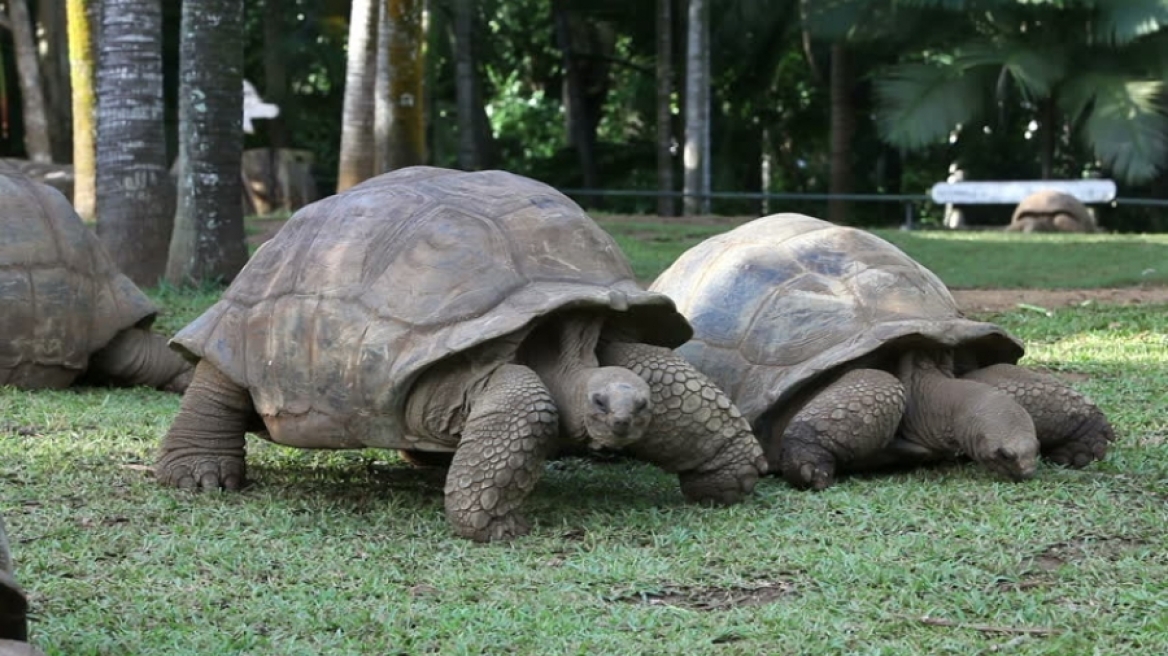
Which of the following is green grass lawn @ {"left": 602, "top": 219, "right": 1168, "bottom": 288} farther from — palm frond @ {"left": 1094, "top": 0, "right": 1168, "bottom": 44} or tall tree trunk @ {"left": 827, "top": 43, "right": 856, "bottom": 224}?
tall tree trunk @ {"left": 827, "top": 43, "right": 856, "bottom": 224}

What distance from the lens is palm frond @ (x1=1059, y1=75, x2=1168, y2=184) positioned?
1633 centimetres

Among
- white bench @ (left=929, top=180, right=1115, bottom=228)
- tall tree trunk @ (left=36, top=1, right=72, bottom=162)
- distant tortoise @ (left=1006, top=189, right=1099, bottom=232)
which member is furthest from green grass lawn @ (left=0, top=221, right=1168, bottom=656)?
tall tree trunk @ (left=36, top=1, right=72, bottom=162)

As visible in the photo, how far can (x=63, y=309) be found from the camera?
6.07m

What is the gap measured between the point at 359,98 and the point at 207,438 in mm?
8578

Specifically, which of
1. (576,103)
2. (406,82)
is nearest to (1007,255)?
(406,82)

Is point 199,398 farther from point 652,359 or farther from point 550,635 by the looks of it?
point 550,635

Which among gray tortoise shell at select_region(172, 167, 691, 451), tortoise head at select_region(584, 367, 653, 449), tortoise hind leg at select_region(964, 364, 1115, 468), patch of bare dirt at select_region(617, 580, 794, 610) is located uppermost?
gray tortoise shell at select_region(172, 167, 691, 451)

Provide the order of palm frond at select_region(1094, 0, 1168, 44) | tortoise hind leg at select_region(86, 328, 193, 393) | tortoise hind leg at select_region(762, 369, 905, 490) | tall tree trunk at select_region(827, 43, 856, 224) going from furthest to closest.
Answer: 1. tall tree trunk at select_region(827, 43, 856, 224)
2. palm frond at select_region(1094, 0, 1168, 44)
3. tortoise hind leg at select_region(86, 328, 193, 393)
4. tortoise hind leg at select_region(762, 369, 905, 490)

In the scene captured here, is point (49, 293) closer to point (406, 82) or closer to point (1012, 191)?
point (406, 82)

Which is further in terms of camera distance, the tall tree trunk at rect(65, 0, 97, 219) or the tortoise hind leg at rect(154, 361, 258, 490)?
the tall tree trunk at rect(65, 0, 97, 219)

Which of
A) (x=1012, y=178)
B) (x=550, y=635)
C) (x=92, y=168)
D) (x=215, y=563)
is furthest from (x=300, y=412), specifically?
(x=1012, y=178)

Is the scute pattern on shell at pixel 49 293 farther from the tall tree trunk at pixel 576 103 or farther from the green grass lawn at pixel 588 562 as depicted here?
the tall tree trunk at pixel 576 103

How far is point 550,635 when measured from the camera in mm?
3006

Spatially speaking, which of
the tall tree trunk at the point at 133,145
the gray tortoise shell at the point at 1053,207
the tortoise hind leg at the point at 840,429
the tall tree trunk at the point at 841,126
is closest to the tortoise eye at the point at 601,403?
the tortoise hind leg at the point at 840,429
